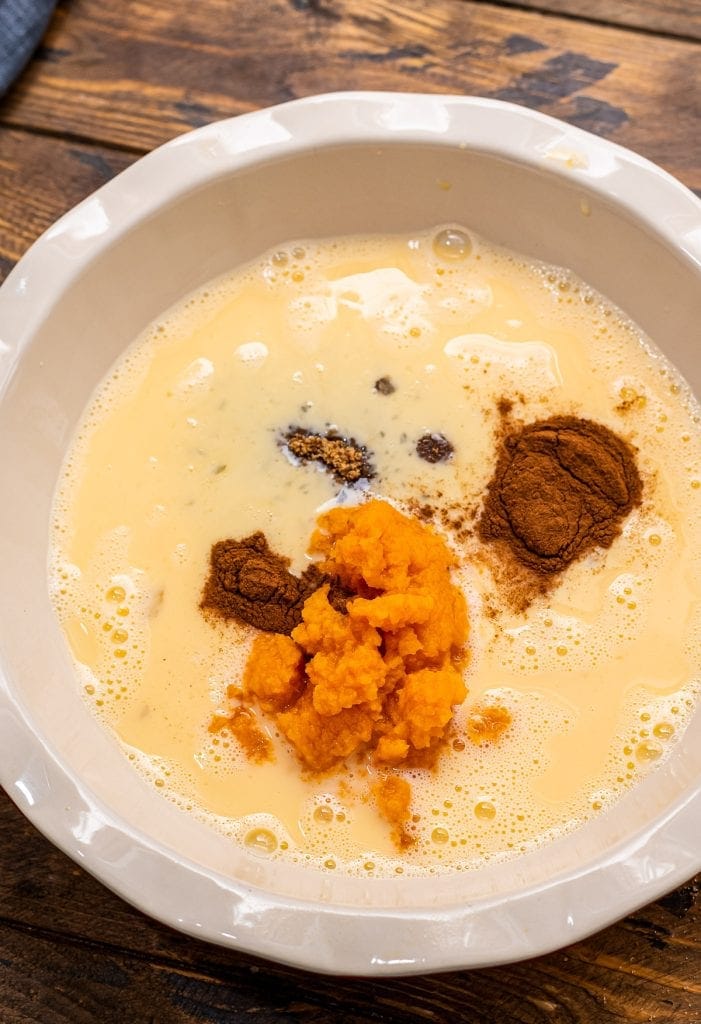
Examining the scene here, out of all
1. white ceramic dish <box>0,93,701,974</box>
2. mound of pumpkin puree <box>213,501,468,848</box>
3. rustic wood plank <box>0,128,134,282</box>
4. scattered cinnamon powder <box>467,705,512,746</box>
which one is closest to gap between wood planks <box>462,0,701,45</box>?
white ceramic dish <box>0,93,701,974</box>

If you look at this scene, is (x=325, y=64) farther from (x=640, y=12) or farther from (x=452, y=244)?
(x=640, y=12)

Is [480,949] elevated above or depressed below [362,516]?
below

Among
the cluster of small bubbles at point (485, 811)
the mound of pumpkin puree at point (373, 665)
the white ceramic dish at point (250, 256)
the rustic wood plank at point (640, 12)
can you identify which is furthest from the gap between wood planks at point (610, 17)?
the cluster of small bubbles at point (485, 811)

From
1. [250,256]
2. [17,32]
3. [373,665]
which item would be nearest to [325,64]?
[250,256]

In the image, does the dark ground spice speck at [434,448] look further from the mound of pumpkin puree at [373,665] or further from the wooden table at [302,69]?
the wooden table at [302,69]

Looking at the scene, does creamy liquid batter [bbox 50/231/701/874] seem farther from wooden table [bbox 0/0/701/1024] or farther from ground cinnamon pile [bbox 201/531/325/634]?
wooden table [bbox 0/0/701/1024]

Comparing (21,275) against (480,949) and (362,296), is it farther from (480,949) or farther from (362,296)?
(480,949)

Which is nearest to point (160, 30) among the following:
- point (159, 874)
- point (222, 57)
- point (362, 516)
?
point (222, 57)
